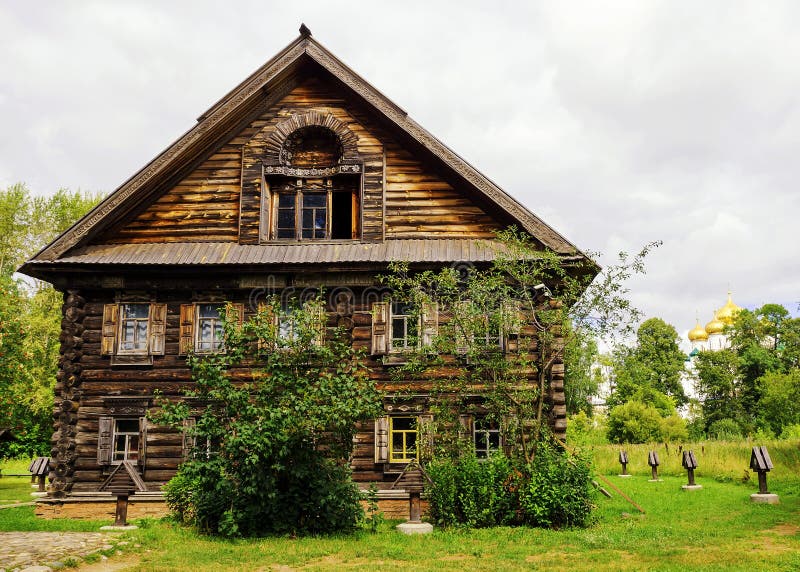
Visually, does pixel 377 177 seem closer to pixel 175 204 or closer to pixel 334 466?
pixel 175 204

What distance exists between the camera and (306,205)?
18516 mm

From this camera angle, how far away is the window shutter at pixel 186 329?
17.3m

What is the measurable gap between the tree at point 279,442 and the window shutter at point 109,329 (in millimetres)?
5187

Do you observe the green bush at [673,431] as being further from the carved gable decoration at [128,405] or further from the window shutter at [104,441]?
the window shutter at [104,441]

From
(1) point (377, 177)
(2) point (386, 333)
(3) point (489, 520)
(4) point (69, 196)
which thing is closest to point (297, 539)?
(3) point (489, 520)

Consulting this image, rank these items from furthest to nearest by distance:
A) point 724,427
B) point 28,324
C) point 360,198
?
point 724,427
point 28,324
point 360,198

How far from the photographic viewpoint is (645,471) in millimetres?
27406

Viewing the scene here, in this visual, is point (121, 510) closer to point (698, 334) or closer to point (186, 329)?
point (186, 329)

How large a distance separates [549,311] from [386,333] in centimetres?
422

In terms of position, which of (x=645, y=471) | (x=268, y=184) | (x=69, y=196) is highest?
(x=69, y=196)

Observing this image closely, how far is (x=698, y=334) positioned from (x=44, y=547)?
8709cm

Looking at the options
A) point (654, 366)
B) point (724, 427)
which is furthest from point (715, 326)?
point (724, 427)

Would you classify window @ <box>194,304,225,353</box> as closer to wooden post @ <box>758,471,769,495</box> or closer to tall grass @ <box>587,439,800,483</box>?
tall grass @ <box>587,439,800,483</box>

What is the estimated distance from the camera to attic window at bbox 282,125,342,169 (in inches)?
728
